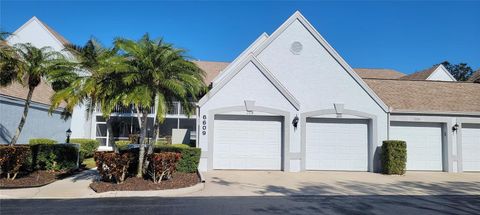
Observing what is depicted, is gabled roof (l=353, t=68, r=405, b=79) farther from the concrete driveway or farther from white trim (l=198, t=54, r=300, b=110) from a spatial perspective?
white trim (l=198, t=54, r=300, b=110)

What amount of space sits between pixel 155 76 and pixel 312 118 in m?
8.62

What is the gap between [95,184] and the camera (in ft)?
38.3

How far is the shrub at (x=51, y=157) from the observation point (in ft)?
47.0

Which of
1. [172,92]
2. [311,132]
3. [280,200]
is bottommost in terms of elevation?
[280,200]

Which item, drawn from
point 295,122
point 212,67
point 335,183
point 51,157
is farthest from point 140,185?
point 212,67

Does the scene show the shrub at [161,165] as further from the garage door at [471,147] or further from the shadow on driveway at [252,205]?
the garage door at [471,147]

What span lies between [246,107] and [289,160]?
10.0 ft

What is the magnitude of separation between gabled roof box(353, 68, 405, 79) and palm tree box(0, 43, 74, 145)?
27.5 meters

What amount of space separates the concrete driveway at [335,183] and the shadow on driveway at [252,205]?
98 centimetres

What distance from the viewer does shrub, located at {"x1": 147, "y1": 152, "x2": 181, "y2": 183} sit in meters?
11.9

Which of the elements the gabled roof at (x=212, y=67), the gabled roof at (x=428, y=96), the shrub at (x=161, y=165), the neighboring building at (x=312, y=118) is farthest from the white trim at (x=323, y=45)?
the gabled roof at (x=212, y=67)

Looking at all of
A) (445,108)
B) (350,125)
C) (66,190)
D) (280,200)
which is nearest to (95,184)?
(66,190)

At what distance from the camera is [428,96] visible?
1930 cm

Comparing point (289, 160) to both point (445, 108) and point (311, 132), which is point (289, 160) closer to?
point (311, 132)
